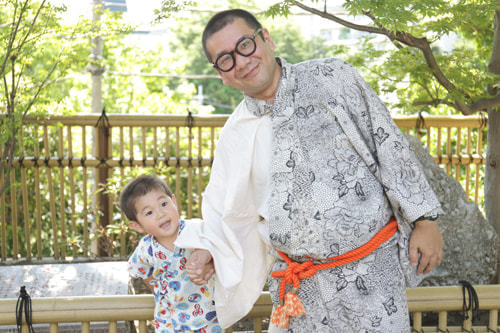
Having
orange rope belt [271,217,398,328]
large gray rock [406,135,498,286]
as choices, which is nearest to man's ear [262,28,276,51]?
orange rope belt [271,217,398,328]

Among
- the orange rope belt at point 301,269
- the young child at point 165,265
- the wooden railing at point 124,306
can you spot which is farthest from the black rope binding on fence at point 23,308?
the orange rope belt at point 301,269

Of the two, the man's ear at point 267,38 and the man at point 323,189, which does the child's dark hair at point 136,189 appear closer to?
the man at point 323,189

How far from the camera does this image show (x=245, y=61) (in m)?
1.56

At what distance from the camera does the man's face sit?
1.56m

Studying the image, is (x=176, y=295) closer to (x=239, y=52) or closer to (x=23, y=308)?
(x=23, y=308)

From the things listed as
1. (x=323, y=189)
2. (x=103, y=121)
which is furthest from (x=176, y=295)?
(x=103, y=121)

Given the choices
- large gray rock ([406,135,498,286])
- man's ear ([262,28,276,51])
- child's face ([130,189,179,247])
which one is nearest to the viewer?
man's ear ([262,28,276,51])

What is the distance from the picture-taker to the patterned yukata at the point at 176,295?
1934mm

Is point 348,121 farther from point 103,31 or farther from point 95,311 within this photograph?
point 103,31

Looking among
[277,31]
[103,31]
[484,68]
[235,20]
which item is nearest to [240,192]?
[235,20]

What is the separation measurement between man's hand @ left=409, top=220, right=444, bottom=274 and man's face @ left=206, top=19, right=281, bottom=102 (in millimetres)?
576

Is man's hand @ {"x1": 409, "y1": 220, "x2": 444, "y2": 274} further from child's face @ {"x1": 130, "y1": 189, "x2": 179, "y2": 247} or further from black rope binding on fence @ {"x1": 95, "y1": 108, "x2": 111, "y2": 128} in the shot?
black rope binding on fence @ {"x1": 95, "y1": 108, "x2": 111, "y2": 128}

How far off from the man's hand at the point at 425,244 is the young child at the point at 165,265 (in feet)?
2.40

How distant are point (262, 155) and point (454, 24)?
4.37ft
